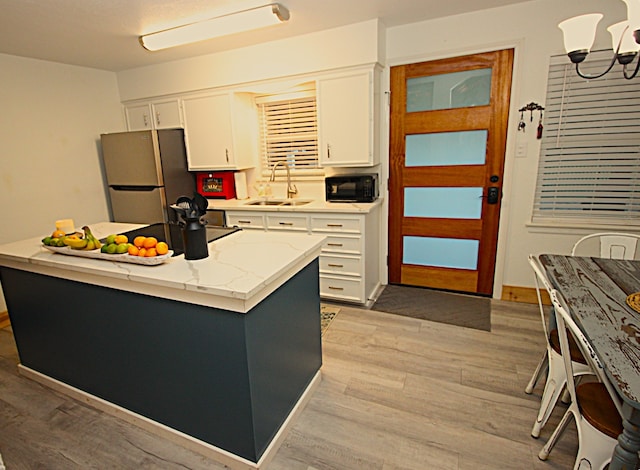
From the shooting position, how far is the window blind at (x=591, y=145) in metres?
2.65

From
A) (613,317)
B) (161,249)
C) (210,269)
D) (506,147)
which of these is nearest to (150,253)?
(161,249)

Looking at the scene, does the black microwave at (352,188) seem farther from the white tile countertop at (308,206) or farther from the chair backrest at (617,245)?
the chair backrest at (617,245)

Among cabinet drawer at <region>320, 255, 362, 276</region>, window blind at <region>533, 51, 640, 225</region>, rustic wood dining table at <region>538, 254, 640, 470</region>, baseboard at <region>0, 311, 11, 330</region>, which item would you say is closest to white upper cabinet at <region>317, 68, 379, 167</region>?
cabinet drawer at <region>320, 255, 362, 276</region>

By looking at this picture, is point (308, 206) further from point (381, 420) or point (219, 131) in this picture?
point (381, 420)

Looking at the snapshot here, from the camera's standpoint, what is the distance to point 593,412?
1290 millimetres

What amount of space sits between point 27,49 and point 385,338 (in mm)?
4048

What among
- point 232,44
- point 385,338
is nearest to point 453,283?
point 385,338

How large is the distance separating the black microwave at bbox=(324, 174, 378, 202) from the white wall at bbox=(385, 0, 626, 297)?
1135 millimetres

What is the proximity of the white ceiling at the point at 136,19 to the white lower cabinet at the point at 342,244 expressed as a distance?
5.27 feet

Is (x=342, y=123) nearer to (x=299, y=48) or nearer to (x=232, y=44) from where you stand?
(x=299, y=48)

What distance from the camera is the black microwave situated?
3.21 meters

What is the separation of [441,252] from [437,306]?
57 centimetres

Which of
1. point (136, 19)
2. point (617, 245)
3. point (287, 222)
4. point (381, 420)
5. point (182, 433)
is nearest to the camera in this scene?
Result: point (182, 433)

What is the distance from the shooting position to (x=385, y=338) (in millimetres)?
2682
